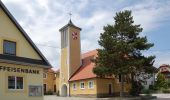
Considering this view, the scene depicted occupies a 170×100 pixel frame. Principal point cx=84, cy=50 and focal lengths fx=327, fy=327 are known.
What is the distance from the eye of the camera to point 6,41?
27.2m

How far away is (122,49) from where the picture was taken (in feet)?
137

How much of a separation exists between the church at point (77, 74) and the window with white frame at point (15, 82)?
22.2 m

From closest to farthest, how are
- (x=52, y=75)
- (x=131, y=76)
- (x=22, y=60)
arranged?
(x=22, y=60)
(x=131, y=76)
(x=52, y=75)

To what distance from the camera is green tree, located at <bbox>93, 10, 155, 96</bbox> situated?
137 feet

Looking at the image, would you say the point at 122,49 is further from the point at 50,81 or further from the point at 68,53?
the point at 50,81

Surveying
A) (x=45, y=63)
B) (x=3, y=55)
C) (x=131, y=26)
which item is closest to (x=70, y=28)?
(x=131, y=26)

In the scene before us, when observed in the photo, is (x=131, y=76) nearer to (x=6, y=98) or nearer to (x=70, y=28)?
(x=70, y=28)

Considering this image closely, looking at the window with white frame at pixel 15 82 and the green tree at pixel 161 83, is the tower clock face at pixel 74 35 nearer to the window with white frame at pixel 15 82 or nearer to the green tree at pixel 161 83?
the green tree at pixel 161 83

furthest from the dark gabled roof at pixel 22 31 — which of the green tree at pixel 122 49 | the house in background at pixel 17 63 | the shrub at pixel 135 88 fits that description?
the shrub at pixel 135 88

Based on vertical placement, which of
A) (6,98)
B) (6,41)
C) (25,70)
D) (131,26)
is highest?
(131,26)

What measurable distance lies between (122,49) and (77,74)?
14978mm

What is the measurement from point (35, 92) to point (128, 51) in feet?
54.9

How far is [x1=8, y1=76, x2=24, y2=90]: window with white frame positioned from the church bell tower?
27.9m

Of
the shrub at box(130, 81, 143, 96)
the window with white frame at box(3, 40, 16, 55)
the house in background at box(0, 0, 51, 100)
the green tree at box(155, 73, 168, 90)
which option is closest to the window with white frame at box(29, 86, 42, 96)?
the house in background at box(0, 0, 51, 100)
